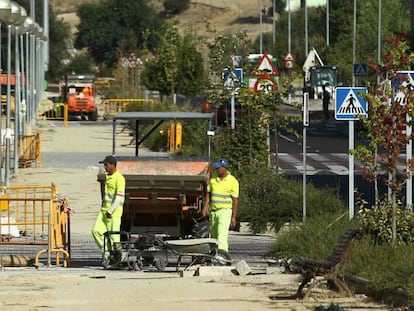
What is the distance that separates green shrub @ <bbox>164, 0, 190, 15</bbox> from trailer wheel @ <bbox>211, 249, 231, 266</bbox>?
156284 mm

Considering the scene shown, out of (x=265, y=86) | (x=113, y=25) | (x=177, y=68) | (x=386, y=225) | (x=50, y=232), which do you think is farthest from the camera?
(x=113, y=25)

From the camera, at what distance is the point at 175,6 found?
176000mm

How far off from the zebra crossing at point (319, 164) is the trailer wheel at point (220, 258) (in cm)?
1650

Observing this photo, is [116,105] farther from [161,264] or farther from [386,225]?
[386,225]

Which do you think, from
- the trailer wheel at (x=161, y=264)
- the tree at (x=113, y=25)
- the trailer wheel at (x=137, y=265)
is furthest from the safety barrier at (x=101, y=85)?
the trailer wheel at (x=161, y=264)

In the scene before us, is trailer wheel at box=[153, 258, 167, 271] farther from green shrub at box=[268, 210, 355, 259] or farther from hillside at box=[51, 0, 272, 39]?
hillside at box=[51, 0, 272, 39]

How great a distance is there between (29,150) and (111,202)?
22.6m

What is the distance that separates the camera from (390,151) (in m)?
17.5

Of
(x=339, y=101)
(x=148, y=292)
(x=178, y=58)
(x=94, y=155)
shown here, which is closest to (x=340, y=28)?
(x=178, y=58)

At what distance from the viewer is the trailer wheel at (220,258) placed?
63.7 feet

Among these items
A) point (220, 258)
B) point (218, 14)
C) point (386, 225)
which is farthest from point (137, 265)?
point (218, 14)

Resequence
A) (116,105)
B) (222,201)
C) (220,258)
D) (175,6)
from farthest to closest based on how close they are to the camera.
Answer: (175,6)
(116,105)
(222,201)
(220,258)

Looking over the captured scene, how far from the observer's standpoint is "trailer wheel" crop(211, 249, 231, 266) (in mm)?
19406

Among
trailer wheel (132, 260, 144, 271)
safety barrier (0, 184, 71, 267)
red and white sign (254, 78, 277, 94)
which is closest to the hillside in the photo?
red and white sign (254, 78, 277, 94)
